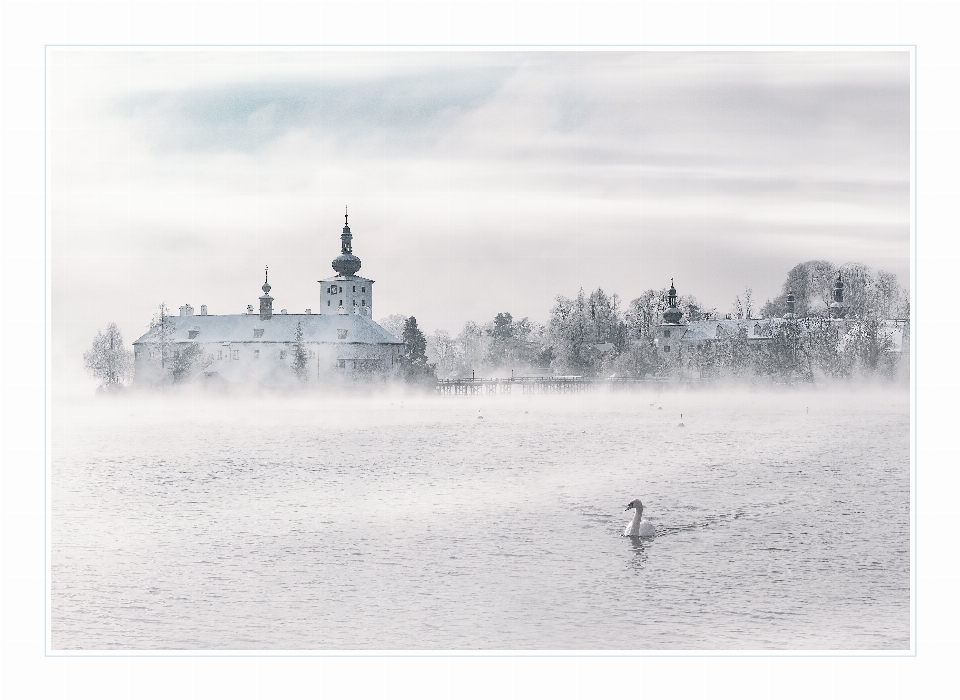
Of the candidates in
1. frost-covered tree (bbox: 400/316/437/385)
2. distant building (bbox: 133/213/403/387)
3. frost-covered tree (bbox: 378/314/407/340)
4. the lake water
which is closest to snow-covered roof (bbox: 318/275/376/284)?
frost-covered tree (bbox: 378/314/407/340)

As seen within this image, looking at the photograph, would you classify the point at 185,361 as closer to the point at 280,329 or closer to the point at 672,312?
the point at 280,329

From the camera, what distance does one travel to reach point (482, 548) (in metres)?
24.4

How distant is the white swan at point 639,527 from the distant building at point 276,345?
8007 centimetres

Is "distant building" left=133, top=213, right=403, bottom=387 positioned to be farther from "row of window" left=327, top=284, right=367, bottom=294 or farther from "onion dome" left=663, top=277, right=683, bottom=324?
"onion dome" left=663, top=277, right=683, bottom=324

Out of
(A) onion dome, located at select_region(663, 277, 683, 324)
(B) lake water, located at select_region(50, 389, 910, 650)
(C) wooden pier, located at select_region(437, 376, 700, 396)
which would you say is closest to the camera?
(B) lake water, located at select_region(50, 389, 910, 650)

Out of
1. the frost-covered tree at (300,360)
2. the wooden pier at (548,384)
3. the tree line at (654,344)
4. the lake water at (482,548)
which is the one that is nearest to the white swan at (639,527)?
the lake water at (482,548)

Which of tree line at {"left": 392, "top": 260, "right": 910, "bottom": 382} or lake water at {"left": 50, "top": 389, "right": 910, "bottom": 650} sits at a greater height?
tree line at {"left": 392, "top": 260, "right": 910, "bottom": 382}

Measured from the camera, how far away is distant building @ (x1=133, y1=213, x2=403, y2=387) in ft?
348

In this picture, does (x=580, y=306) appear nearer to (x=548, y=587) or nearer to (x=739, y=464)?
(x=739, y=464)

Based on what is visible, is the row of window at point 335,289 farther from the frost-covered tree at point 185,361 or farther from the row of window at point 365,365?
the frost-covered tree at point 185,361

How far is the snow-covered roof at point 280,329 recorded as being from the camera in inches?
4299

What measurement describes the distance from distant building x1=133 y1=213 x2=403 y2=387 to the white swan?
8007cm

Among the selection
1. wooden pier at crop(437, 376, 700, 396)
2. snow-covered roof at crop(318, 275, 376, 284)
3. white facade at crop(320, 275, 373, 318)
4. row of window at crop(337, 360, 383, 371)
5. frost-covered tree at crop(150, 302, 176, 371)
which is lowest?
wooden pier at crop(437, 376, 700, 396)
